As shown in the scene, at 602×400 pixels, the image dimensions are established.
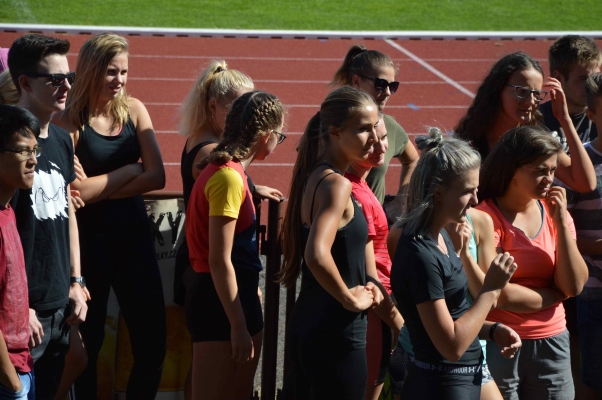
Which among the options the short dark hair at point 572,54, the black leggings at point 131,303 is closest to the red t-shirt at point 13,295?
the black leggings at point 131,303

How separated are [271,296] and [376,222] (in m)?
0.74

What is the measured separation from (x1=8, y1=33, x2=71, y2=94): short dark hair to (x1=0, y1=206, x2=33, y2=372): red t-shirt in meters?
0.73

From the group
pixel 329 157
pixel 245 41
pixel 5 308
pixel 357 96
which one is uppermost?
pixel 357 96

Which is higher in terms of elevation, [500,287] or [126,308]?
[500,287]

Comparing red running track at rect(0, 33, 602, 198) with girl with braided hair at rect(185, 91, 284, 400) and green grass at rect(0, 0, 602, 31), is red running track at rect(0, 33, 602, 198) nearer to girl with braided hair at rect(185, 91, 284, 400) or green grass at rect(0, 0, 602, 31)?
green grass at rect(0, 0, 602, 31)

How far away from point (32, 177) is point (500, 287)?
1748mm

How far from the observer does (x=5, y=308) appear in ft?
9.44

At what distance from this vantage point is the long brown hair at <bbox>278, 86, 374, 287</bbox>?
3346 mm

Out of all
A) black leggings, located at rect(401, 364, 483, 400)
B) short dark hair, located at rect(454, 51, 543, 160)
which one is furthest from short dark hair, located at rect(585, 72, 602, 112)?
black leggings, located at rect(401, 364, 483, 400)

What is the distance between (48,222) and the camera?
319 centimetres

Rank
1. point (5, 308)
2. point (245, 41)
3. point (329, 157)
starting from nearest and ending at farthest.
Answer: point (5, 308) < point (329, 157) < point (245, 41)

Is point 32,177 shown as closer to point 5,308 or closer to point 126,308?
point 5,308

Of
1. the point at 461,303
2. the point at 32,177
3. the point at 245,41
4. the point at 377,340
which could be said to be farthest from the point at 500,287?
the point at 245,41

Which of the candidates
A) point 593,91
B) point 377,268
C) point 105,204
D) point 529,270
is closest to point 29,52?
point 105,204
